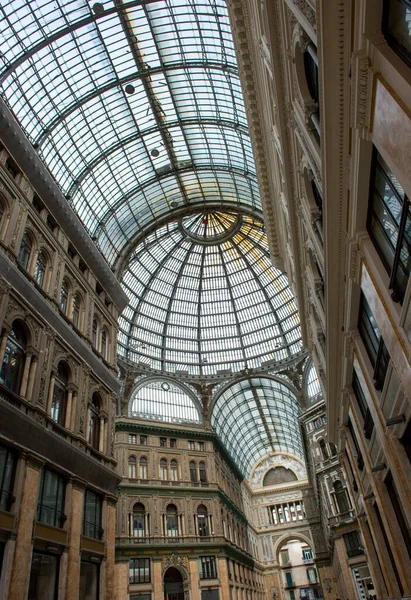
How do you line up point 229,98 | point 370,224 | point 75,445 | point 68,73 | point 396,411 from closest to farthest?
point 370,224 < point 396,411 < point 75,445 < point 68,73 < point 229,98

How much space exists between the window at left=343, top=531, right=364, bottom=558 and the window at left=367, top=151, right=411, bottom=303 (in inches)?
1476

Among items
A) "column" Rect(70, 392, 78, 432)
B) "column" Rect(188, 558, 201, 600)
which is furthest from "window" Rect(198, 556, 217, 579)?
"column" Rect(70, 392, 78, 432)

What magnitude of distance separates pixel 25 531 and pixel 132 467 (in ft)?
98.2

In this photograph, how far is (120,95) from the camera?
36.9 metres

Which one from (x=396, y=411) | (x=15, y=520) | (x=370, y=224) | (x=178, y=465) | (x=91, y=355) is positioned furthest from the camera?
(x=178, y=465)

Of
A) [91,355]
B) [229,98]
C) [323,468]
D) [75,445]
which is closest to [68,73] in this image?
[229,98]

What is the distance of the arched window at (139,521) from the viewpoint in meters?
40.1

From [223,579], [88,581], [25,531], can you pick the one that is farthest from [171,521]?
[25,531]

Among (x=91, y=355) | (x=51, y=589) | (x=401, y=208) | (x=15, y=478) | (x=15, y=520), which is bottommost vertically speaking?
(x=51, y=589)

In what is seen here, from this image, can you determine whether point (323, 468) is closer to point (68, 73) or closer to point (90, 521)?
point (90, 521)

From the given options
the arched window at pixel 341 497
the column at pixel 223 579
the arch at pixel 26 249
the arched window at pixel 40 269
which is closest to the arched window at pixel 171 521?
the column at pixel 223 579

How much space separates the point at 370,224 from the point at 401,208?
2.17m

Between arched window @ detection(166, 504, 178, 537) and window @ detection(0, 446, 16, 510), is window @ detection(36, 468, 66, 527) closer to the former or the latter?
window @ detection(0, 446, 16, 510)

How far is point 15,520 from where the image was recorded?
48.8 feet
